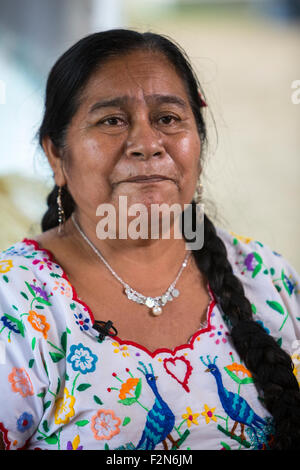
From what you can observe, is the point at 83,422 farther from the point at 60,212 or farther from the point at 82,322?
the point at 60,212

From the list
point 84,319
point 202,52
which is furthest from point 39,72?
point 84,319

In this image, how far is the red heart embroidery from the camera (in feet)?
4.31

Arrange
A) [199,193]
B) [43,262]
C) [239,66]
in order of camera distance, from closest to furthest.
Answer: [43,262], [199,193], [239,66]

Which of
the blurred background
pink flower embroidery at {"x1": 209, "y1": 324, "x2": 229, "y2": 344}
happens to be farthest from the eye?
the blurred background

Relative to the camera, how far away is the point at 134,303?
1461mm

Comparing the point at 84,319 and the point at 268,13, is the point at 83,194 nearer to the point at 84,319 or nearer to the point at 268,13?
the point at 84,319

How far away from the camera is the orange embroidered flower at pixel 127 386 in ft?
4.14

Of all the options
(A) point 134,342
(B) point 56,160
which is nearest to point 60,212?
(B) point 56,160

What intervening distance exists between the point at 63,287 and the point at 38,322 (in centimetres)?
13

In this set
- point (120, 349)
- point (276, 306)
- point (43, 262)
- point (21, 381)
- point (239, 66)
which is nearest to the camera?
point (21, 381)

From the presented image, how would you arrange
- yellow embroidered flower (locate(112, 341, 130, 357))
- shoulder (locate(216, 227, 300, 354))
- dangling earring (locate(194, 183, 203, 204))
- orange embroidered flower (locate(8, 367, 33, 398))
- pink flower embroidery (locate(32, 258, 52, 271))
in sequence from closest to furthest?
orange embroidered flower (locate(8, 367, 33, 398)) → yellow embroidered flower (locate(112, 341, 130, 357)) → pink flower embroidery (locate(32, 258, 52, 271)) → shoulder (locate(216, 227, 300, 354)) → dangling earring (locate(194, 183, 203, 204))

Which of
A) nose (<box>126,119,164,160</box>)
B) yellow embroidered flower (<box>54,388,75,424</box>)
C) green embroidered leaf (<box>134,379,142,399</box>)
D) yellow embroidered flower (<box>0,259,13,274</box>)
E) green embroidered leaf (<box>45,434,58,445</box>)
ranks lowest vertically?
green embroidered leaf (<box>45,434,58,445</box>)

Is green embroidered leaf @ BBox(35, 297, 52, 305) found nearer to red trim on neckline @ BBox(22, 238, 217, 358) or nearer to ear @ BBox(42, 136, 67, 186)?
red trim on neckline @ BBox(22, 238, 217, 358)

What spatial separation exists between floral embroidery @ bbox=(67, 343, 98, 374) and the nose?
1.68ft
